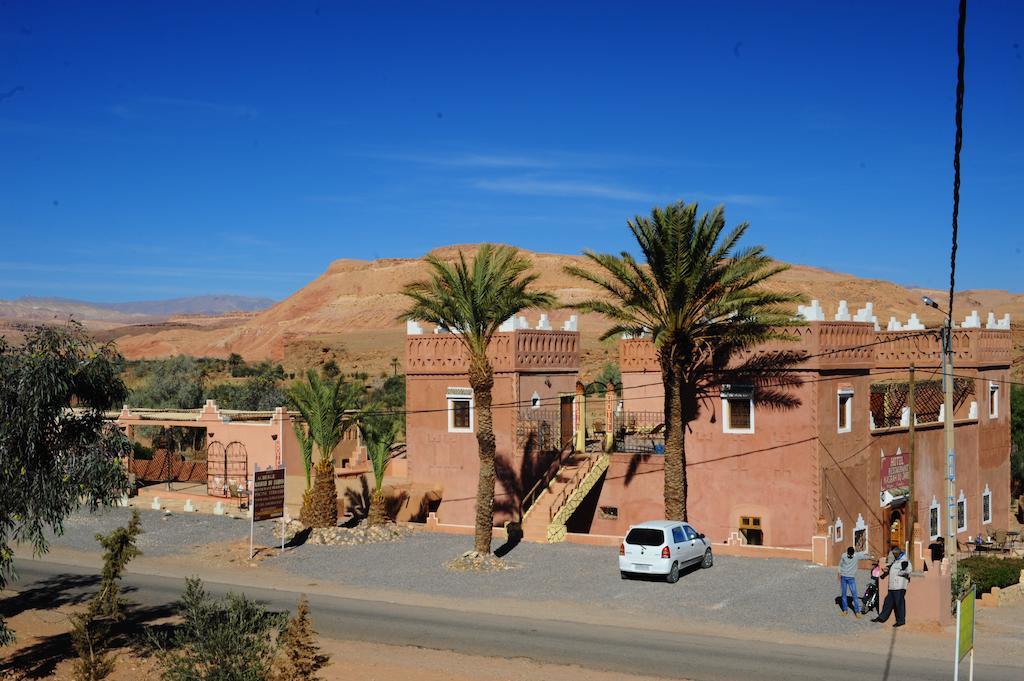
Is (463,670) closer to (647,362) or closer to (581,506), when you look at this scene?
(581,506)

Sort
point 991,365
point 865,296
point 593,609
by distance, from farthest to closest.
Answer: point 865,296, point 991,365, point 593,609

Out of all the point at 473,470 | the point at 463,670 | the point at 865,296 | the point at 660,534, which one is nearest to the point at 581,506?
the point at 473,470

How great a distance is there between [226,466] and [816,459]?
77.6 feet

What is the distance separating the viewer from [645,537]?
1021 inches

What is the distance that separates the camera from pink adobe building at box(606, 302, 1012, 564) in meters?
29.4

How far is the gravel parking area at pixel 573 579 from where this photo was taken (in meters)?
23.0

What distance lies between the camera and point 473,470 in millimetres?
34125

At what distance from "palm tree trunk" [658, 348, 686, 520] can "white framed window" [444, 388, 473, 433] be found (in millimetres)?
7631

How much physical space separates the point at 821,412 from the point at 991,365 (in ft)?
40.1

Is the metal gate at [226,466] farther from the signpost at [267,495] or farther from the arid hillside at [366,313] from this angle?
the arid hillside at [366,313]

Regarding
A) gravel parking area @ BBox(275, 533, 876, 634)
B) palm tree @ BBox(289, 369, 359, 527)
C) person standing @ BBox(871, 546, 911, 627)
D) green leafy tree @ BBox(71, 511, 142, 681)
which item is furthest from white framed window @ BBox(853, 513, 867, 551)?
green leafy tree @ BBox(71, 511, 142, 681)

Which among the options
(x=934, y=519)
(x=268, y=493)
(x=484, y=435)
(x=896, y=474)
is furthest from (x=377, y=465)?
(x=934, y=519)

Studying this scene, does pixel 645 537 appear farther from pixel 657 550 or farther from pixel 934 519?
pixel 934 519

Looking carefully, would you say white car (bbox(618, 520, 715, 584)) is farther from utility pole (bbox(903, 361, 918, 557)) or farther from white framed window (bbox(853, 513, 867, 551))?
white framed window (bbox(853, 513, 867, 551))
